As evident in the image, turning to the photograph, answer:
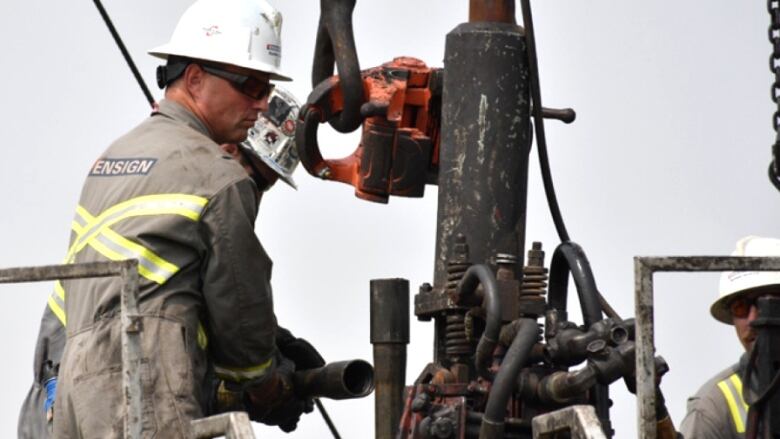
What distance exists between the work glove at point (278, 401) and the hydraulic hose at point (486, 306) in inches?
28.0

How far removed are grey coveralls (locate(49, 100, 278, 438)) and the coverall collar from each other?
0.26 m

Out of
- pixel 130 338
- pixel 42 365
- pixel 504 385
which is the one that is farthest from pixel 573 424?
pixel 42 365

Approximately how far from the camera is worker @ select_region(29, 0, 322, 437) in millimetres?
7324

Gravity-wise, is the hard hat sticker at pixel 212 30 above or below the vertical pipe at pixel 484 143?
above

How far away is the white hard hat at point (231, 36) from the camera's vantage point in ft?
27.3

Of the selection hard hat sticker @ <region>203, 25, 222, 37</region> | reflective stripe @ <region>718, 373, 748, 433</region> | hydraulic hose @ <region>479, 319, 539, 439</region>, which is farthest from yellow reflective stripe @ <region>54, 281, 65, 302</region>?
reflective stripe @ <region>718, 373, 748, 433</region>

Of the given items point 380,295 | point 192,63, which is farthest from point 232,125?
point 380,295

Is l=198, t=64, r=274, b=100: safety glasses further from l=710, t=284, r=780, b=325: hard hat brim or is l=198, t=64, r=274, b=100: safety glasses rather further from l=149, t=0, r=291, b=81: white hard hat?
l=710, t=284, r=780, b=325: hard hat brim

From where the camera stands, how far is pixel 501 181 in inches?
340

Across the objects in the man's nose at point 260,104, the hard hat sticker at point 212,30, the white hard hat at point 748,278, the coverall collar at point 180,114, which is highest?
the hard hat sticker at point 212,30

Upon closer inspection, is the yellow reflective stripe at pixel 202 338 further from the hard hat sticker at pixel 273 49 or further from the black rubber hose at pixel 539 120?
the black rubber hose at pixel 539 120

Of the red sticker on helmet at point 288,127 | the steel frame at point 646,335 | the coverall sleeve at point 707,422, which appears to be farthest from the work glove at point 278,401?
the red sticker on helmet at point 288,127

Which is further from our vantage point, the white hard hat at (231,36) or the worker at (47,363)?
the worker at (47,363)

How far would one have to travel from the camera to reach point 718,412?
8.86 metres
